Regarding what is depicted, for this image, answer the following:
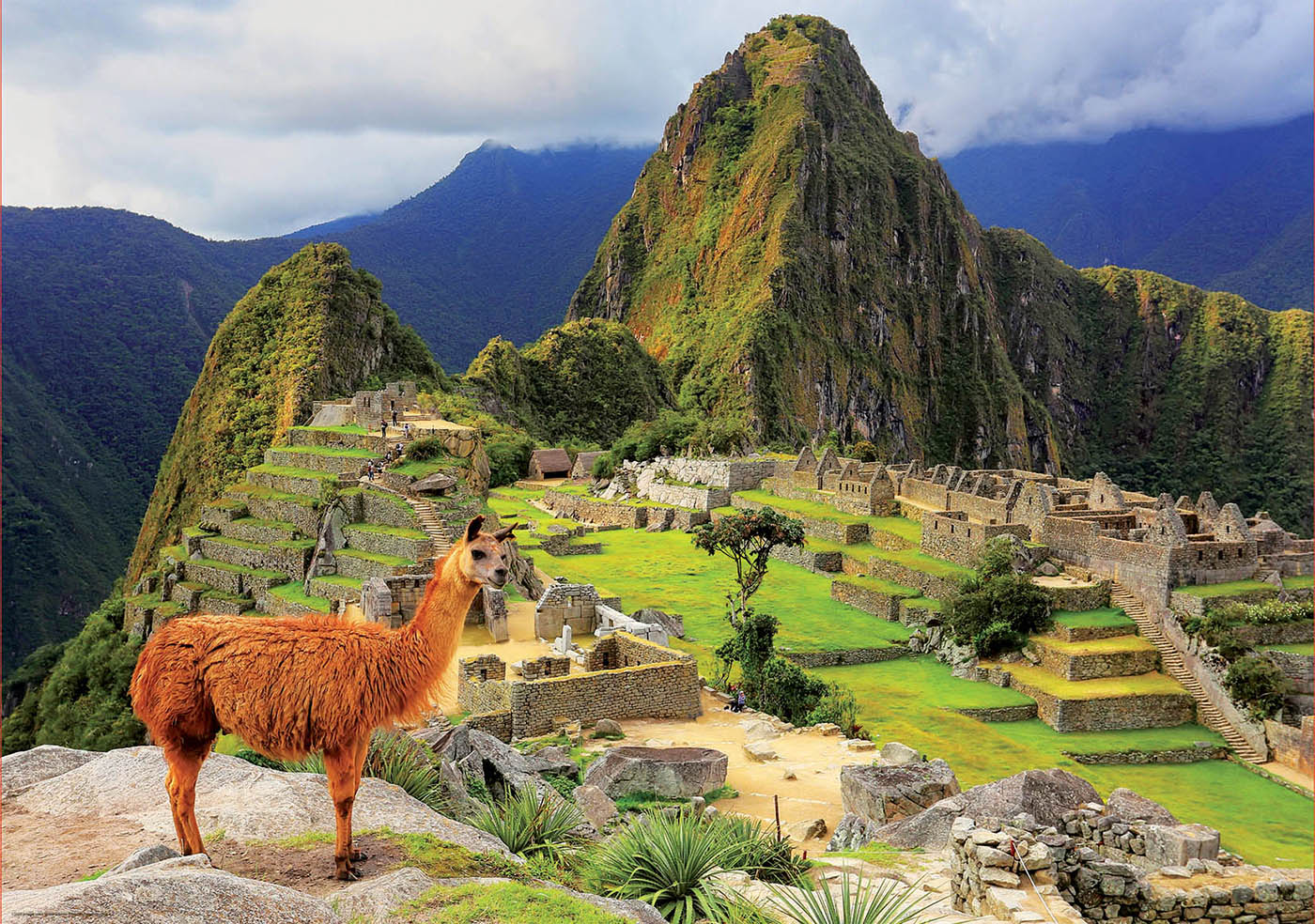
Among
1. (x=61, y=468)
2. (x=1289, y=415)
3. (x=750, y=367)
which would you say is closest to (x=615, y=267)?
(x=750, y=367)

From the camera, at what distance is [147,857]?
497 centimetres

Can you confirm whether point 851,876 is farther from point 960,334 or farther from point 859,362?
point 960,334

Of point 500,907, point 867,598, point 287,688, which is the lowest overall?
point 867,598

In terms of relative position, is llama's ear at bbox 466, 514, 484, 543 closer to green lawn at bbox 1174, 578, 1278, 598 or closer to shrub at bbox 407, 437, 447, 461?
shrub at bbox 407, 437, 447, 461

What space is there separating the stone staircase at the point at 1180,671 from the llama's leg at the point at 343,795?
2316 centimetres

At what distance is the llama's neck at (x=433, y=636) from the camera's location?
5.35 meters

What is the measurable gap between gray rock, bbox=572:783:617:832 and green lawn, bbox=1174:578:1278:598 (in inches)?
847

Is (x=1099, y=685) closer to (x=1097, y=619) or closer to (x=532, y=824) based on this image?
(x=1097, y=619)

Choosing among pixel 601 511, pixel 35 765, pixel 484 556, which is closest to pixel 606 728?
pixel 35 765

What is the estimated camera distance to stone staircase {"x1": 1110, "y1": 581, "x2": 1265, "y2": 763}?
22.4 meters

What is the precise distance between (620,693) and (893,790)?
483 centimetres

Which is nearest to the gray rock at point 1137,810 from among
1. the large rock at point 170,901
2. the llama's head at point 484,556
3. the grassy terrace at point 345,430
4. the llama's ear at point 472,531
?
the llama's head at point 484,556

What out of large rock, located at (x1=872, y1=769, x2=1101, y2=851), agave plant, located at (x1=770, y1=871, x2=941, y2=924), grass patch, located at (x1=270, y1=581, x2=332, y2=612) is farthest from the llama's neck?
grass patch, located at (x1=270, y1=581, x2=332, y2=612)

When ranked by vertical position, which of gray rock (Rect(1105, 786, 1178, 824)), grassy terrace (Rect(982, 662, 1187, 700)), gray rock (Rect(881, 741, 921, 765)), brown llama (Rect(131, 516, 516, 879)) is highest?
brown llama (Rect(131, 516, 516, 879))
